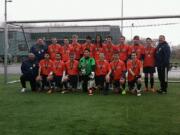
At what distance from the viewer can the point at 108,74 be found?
1097cm

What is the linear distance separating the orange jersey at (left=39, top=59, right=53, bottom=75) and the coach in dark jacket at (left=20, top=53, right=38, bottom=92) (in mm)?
210

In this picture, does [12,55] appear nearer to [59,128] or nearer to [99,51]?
[99,51]

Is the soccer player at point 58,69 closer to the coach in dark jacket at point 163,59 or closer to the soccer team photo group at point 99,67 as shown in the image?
the soccer team photo group at point 99,67

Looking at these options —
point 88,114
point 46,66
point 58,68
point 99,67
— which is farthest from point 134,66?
point 88,114

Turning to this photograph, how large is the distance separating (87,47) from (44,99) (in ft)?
8.49

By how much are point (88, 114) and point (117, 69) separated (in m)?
3.67

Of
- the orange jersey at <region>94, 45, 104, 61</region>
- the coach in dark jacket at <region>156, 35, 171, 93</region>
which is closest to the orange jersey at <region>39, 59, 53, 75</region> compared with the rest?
the orange jersey at <region>94, 45, 104, 61</region>

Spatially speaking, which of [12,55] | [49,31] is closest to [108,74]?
[49,31]

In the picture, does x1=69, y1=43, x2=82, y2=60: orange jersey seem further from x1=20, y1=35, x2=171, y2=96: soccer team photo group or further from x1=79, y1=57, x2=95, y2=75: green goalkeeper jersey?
x1=79, y1=57, x2=95, y2=75: green goalkeeper jersey

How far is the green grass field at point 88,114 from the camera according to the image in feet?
20.4

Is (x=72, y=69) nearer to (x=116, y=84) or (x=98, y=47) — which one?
(x=98, y=47)

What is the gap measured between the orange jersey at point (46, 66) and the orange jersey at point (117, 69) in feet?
6.07

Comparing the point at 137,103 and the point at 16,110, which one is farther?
the point at 137,103

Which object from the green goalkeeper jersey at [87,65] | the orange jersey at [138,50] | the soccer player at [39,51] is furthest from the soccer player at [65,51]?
the orange jersey at [138,50]
